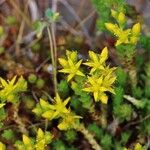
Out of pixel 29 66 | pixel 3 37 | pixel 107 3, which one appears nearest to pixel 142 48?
pixel 107 3

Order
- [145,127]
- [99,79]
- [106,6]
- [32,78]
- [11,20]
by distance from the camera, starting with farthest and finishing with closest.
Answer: [11,20]
[32,78]
[145,127]
[106,6]
[99,79]

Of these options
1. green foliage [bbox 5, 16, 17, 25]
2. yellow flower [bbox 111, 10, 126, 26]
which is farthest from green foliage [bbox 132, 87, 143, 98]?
green foliage [bbox 5, 16, 17, 25]

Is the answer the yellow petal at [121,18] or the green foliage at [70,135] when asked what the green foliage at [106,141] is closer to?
the green foliage at [70,135]

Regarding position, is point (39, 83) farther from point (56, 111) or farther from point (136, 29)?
point (136, 29)

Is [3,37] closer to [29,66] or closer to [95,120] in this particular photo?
[29,66]

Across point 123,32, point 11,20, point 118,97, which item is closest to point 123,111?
point 118,97

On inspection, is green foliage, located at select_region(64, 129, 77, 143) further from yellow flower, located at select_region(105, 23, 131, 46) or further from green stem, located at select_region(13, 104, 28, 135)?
yellow flower, located at select_region(105, 23, 131, 46)
